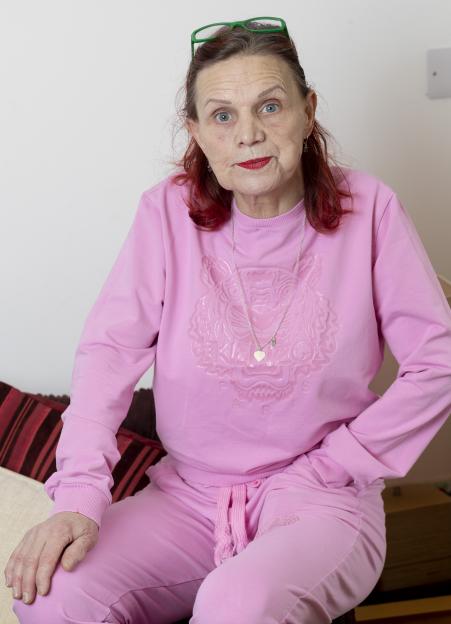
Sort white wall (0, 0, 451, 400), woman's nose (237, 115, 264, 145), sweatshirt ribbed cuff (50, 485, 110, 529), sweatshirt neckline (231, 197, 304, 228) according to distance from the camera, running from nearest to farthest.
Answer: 1. sweatshirt ribbed cuff (50, 485, 110, 529)
2. woman's nose (237, 115, 264, 145)
3. sweatshirt neckline (231, 197, 304, 228)
4. white wall (0, 0, 451, 400)

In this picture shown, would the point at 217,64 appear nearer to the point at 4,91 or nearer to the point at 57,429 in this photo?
the point at 4,91

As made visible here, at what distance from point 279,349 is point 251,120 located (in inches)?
15.4

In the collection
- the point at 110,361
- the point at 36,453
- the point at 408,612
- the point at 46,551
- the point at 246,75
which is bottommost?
the point at 408,612

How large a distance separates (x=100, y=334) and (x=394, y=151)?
103 cm

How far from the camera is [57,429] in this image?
218 centimetres

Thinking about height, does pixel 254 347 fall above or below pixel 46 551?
above

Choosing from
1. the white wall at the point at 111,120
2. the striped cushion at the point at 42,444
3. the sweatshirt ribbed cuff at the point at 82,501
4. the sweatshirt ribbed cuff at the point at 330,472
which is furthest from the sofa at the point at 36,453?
the sweatshirt ribbed cuff at the point at 330,472

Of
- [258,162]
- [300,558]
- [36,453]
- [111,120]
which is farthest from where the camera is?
[111,120]

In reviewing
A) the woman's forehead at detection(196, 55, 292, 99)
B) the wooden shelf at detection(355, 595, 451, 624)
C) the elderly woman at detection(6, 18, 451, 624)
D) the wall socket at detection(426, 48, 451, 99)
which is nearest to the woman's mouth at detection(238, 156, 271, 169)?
the elderly woman at detection(6, 18, 451, 624)

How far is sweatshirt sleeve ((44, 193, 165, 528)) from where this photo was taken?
5.34ft

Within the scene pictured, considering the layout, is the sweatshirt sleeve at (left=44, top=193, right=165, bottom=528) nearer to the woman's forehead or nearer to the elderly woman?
the elderly woman

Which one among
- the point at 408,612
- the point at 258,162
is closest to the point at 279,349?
the point at 258,162

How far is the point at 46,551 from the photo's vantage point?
1.50m

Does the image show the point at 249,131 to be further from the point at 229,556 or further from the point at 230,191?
the point at 229,556
